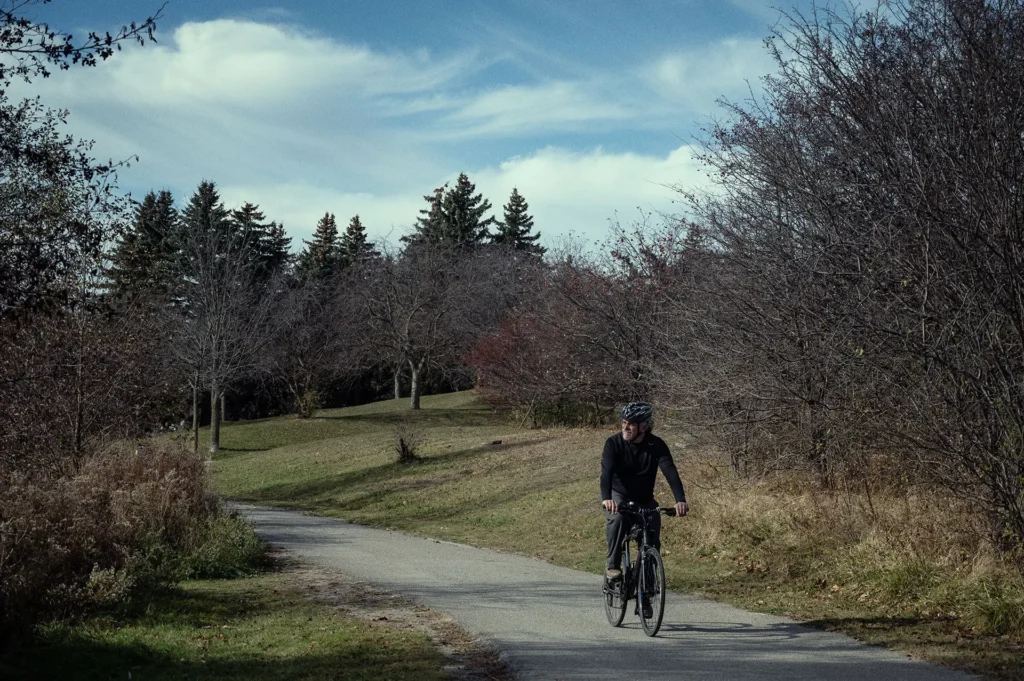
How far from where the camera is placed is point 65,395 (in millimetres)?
18641

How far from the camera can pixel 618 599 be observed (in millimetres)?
9117

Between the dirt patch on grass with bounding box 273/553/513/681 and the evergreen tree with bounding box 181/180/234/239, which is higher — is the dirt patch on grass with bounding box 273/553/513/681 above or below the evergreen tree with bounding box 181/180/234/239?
below

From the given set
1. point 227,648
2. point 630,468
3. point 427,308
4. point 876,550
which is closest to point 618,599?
point 630,468

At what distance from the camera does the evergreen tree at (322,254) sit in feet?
240

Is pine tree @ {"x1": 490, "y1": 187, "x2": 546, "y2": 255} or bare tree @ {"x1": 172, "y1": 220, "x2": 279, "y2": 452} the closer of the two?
bare tree @ {"x1": 172, "y1": 220, "x2": 279, "y2": 452}

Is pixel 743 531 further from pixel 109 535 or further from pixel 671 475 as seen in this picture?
pixel 109 535

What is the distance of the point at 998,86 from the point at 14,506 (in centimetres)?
1120

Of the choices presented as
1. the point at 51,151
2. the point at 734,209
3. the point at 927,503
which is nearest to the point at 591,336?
the point at 734,209

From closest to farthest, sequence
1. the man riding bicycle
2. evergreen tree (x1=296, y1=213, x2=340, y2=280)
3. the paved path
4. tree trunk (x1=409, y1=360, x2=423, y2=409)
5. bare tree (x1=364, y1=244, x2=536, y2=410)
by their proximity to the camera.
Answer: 1. the paved path
2. the man riding bicycle
3. tree trunk (x1=409, y1=360, x2=423, y2=409)
4. bare tree (x1=364, y1=244, x2=536, y2=410)
5. evergreen tree (x1=296, y1=213, x2=340, y2=280)

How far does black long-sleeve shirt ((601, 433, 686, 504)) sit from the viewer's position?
8.77 metres

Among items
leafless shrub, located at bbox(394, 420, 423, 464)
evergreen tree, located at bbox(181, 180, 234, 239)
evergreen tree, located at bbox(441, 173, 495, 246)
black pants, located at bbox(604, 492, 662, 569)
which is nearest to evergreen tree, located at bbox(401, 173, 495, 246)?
evergreen tree, located at bbox(441, 173, 495, 246)

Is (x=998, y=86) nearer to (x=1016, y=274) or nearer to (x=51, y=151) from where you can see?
(x=1016, y=274)

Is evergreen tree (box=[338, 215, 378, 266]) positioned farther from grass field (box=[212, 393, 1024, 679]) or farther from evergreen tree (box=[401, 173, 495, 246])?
grass field (box=[212, 393, 1024, 679])

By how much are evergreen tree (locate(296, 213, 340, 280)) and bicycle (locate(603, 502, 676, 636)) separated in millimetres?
60676
